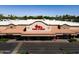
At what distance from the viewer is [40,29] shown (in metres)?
5.23

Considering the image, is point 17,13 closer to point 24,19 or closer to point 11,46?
point 24,19

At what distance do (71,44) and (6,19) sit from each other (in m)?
1.15

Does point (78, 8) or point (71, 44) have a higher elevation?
point (78, 8)

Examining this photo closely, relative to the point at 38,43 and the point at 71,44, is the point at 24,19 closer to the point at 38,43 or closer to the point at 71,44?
the point at 38,43

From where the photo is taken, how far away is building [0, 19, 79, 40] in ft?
17.1

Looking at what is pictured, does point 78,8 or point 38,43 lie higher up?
point 78,8

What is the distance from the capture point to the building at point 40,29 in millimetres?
5219

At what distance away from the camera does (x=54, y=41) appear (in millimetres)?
5285

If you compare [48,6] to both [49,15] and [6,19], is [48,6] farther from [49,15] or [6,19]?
[6,19]

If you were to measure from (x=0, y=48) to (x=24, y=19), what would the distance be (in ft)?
2.02
